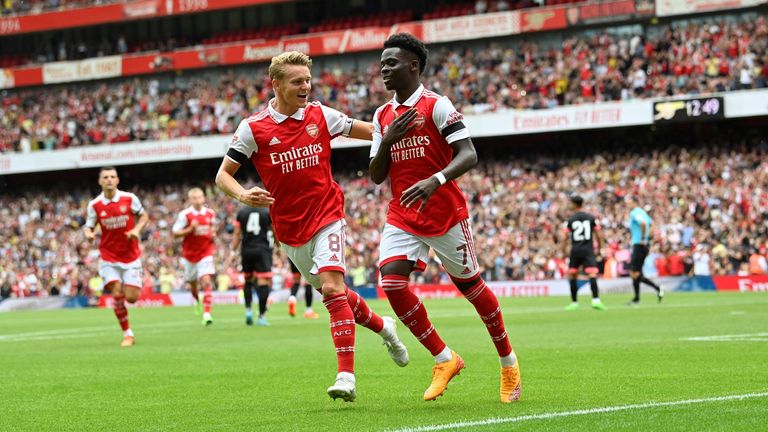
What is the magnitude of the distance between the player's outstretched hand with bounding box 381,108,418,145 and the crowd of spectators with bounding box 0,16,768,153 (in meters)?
34.2

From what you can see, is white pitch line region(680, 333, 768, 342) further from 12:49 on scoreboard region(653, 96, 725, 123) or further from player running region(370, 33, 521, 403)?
12:49 on scoreboard region(653, 96, 725, 123)

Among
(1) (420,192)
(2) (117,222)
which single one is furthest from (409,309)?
(2) (117,222)

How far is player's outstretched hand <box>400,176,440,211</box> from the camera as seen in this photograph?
A: 26.9 ft

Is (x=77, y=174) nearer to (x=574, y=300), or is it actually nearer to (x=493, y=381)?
(x=574, y=300)

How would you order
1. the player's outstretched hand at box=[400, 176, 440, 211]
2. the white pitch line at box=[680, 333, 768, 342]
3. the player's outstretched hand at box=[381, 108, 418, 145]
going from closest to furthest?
1. the player's outstretched hand at box=[400, 176, 440, 211]
2. the player's outstretched hand at box=[381, 108, 418, 145]
3. the white pitch line at box=[680, 333, 768, 342]

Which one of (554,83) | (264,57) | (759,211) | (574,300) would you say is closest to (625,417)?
(574,300)

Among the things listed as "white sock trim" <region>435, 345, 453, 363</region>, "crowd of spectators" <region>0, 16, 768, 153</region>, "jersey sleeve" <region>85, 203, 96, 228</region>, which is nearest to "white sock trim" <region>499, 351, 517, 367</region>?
"white sock trim" <region>435, 345, 453, 363</region>

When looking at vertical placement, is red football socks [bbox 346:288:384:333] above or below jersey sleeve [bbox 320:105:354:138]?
below

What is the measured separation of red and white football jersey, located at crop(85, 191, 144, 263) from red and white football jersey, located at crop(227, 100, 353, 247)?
9006 mm

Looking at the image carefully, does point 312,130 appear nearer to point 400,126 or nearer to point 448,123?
point 400,126

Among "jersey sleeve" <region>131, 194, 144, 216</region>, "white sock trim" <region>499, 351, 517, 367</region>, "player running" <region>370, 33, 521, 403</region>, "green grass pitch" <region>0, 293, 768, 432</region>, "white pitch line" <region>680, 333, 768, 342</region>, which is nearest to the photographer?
"green grass pitch" <region>0, 293, 768, 432</region>

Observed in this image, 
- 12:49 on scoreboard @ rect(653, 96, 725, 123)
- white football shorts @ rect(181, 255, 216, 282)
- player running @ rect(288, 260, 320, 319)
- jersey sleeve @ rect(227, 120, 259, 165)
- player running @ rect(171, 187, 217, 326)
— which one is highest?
12:49 on scoreboard @ rect(653, 96, 725, 123)

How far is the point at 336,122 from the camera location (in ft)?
31.0

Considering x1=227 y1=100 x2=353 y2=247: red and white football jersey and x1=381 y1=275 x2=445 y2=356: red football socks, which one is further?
x1=227 y1=100 x2=353 y2=247: red and white football jersey
